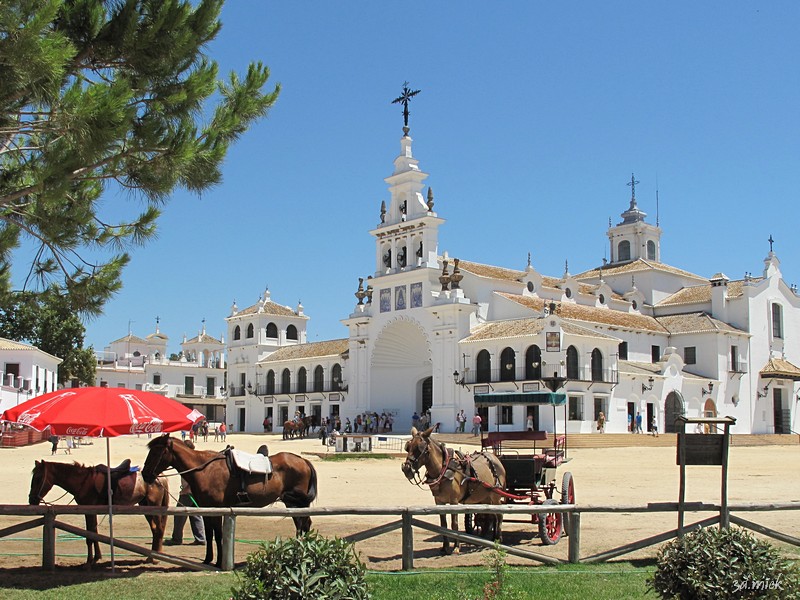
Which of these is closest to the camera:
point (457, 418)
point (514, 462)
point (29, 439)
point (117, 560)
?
point (117, 560)

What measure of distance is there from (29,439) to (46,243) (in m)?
33.7

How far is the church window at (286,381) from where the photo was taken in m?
66.0

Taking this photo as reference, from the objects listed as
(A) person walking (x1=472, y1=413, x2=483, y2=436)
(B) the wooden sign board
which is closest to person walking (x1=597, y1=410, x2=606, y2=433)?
(A) person walking (x1=472, y1=413, x2=483, y2=436)

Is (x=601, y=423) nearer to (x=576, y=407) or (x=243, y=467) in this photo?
(x=576, y=407)

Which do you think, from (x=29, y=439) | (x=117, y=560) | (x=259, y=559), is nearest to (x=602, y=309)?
(x=29, y=439)

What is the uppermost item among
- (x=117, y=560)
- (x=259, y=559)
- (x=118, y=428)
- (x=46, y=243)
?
(x=46, y=243)

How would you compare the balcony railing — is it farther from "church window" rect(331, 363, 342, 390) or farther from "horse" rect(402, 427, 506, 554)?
"horse" rect(402, 427, 506, 554)

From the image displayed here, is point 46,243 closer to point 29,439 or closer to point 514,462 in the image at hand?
point 514,462

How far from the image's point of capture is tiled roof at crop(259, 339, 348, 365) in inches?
2485

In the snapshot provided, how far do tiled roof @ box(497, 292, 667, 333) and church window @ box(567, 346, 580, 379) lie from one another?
3176 mm

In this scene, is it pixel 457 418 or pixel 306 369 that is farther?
pixel 306 369

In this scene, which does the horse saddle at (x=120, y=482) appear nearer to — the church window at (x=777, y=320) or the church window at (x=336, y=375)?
the church window at (x=336, y=375)

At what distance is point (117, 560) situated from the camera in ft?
38.1

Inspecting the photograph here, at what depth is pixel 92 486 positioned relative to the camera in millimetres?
11281
